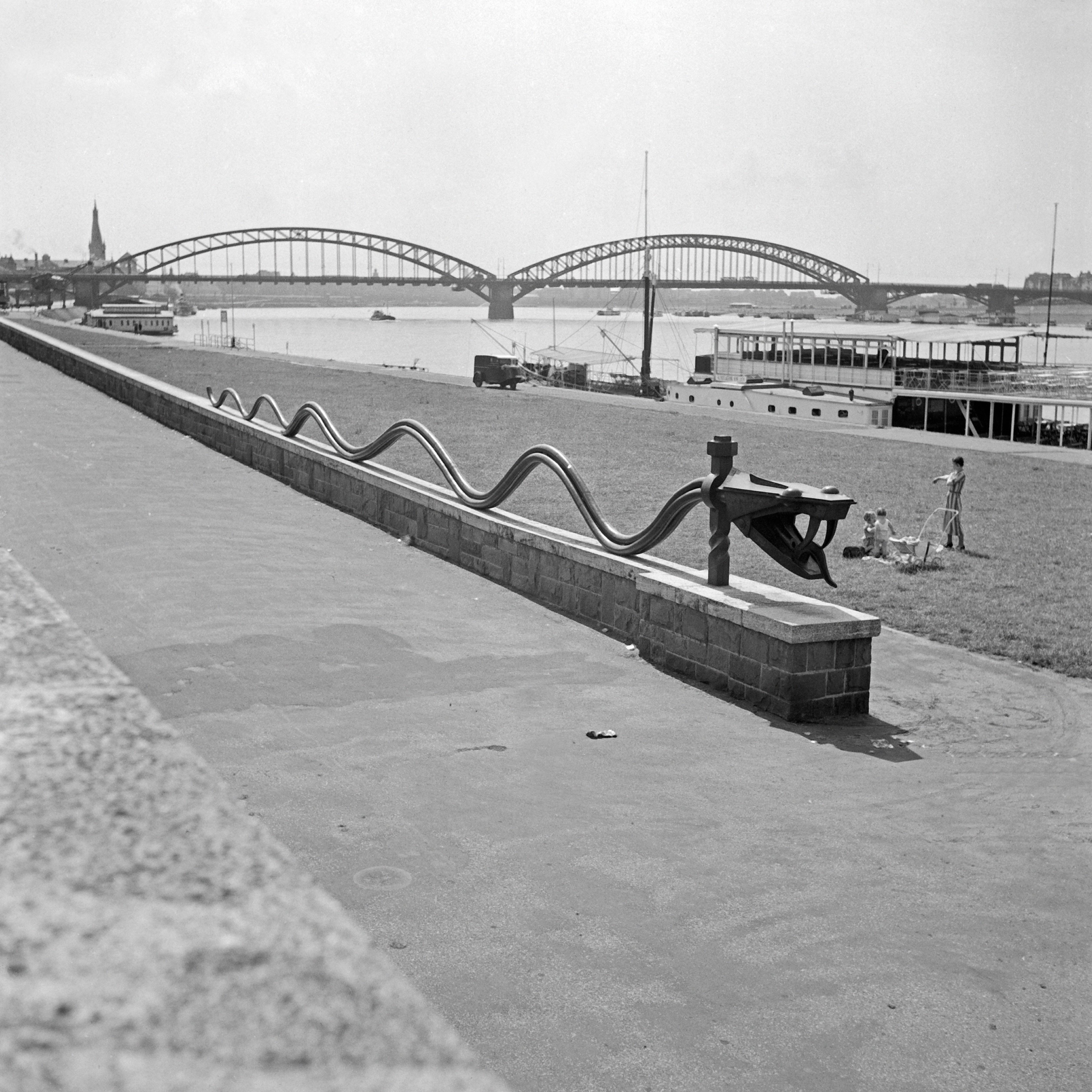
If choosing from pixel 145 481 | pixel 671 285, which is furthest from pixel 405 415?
pixel 671 285

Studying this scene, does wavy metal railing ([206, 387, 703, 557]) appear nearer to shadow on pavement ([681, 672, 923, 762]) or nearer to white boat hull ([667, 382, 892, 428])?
shadow on pavement ([681, 672, 923, 762])

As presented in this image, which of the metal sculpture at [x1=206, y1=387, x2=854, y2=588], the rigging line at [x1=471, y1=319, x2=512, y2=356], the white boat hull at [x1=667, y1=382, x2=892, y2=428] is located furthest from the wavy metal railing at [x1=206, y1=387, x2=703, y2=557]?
the rigging line at [x1=471, y1=319, x2=512, y2=356]

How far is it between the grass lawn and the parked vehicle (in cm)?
434

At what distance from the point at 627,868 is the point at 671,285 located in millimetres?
135430

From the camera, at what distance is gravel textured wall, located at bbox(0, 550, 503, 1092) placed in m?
0.61

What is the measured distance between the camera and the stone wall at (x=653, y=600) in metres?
7.39

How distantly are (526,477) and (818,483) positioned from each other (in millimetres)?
Answer: 7338

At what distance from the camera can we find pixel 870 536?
41.8ft

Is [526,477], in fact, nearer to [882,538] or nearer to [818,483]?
[882,538]

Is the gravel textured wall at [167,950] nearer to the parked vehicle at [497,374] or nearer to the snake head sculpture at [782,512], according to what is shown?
the snake head sculpture at [782,512]

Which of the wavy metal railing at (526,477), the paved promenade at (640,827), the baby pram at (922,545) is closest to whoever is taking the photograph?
the paved promenade at (640,827)

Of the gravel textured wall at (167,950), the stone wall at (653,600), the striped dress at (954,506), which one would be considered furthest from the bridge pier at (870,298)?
the gravel textured wall at (167,950)

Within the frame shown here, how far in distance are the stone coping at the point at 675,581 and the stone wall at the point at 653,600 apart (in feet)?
0.03

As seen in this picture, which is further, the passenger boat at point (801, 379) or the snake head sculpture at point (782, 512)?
the passenger boat at point (801, 379)
